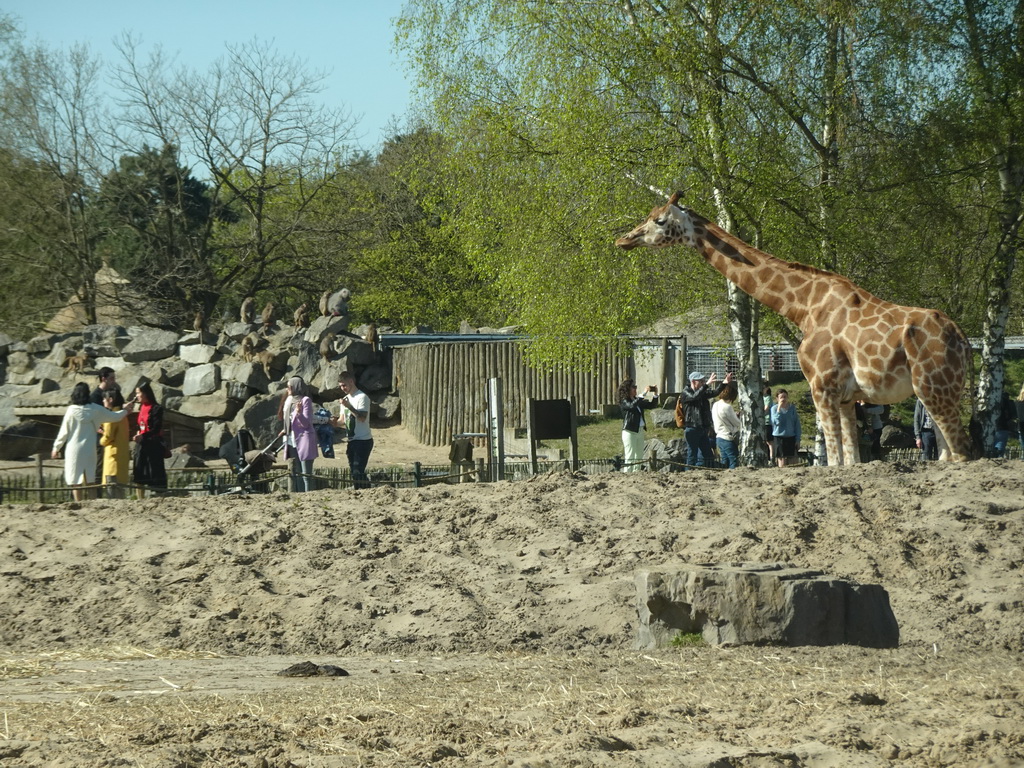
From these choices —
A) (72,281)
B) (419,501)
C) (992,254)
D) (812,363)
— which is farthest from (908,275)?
(72,281)

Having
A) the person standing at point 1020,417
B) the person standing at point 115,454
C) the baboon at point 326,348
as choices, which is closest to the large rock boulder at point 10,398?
the baboon at point 326,348

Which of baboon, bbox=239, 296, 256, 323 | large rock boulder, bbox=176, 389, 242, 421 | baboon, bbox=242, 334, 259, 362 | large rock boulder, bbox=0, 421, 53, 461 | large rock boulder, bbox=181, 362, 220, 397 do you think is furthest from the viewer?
baboon, bbox=239, 296, 256, 323

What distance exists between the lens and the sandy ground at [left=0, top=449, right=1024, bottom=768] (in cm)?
563

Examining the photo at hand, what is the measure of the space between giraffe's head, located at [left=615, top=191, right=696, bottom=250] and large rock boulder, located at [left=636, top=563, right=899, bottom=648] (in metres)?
6.62

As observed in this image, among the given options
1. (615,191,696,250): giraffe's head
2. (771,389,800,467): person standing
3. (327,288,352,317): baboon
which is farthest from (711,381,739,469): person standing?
(327,288,352,317): baboon

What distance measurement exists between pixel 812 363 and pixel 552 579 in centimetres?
470

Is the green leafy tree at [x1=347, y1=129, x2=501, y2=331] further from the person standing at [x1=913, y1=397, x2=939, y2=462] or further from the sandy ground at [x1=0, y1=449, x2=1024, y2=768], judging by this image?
the sandy ground at [x1=0, y1=449, x2=1024, y2=768]

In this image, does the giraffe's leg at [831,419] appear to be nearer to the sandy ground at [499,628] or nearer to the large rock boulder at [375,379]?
the sandy ground at [499,628]

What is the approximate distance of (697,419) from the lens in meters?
17.8

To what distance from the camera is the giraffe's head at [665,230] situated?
14.8 metres

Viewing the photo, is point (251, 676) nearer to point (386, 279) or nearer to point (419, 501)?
point (419, 501)

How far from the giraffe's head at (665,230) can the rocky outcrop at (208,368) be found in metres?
15.5

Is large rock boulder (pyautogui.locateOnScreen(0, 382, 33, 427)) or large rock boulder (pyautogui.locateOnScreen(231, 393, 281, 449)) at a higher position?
large rock boulder (pyautogui.locateOnScreen(0, 382, 33, 427))

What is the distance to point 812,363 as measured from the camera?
44.9 feet
